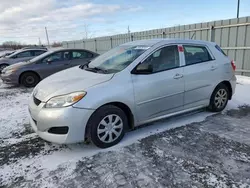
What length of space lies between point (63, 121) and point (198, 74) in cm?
263

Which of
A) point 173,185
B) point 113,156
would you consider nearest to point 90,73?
point 113,156

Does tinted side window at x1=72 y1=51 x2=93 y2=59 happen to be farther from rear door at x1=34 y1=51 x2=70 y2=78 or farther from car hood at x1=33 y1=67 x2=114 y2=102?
car hood at x1=33 y1=67 x2=114 y2=102

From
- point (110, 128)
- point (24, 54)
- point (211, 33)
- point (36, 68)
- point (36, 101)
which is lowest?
point (110, 128)

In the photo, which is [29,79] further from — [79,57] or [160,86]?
[160,86]

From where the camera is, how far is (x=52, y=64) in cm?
802

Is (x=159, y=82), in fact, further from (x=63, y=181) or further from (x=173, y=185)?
(x=63, y=181)

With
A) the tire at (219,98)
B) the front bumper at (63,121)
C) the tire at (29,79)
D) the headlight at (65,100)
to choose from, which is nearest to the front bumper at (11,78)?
the tire at (29,79)

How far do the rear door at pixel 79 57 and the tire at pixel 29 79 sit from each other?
1.42 m

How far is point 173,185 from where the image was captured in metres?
2.42

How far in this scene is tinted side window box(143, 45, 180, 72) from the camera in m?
3.63

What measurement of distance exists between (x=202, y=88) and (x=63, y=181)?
302cm

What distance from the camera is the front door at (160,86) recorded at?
11.2 feet

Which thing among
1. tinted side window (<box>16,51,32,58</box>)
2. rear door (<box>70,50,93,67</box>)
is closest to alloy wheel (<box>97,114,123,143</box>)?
rear door (<box>70,50,93,67</box>)

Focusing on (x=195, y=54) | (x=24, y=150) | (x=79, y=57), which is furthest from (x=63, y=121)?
(x=79, y=57)
